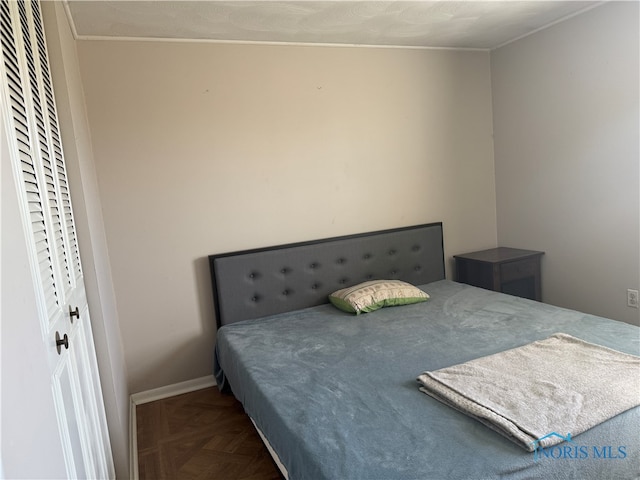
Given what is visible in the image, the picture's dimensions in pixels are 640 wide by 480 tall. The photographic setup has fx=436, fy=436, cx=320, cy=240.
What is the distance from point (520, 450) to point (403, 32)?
8.34 ft

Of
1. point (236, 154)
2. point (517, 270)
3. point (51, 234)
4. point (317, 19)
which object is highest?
point (317, 19)

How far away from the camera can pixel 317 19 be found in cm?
252

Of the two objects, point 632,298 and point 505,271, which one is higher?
point 505,271

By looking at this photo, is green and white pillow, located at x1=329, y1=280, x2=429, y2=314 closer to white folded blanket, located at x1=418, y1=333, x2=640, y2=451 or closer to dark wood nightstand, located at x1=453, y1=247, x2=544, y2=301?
dark wood nightstand, located at x1=453, y1=247, x2=544, y2=301

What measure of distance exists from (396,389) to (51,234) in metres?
1.32

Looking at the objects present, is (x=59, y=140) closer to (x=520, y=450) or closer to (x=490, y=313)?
(x=520, y=450)

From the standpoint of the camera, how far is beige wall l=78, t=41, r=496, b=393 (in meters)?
2.62

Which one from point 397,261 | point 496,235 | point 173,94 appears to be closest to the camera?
point 173,94

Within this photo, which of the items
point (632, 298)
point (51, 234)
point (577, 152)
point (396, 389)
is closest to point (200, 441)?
point (396, 389)

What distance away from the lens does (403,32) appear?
2.87 meters

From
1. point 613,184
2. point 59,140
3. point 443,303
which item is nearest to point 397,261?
point 443,303

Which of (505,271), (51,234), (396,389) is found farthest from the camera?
(505,271)

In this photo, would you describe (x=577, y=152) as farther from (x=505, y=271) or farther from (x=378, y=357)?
(x=378, y=357)

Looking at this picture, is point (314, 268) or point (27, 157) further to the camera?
point (314, 268)
